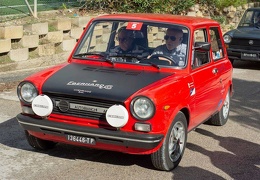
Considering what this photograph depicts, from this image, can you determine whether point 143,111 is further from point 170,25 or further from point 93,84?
point 170,25

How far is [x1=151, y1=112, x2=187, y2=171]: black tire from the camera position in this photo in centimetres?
623

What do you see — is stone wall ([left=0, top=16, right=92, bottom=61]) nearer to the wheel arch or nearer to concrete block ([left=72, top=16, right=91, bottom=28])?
concrete block ([left=72, top=16, right=91, bottom=28])

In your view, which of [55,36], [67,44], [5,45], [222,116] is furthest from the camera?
[67,44]

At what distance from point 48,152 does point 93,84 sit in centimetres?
122

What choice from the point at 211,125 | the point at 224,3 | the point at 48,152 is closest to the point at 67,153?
the point at 48,152

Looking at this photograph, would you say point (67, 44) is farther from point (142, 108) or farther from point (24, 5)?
point (142, 108)

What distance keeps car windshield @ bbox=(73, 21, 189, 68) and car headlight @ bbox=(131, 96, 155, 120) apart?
1030mm

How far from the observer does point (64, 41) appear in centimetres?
1420

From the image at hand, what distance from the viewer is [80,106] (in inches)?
244

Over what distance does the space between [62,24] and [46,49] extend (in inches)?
36.2

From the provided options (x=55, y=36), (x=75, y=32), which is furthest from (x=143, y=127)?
(x=75, y=32)

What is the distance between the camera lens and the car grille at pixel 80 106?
240 inches

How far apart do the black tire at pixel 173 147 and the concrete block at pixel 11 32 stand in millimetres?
6512

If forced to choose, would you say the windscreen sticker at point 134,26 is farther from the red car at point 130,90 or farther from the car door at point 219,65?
the car door at point 219,65
